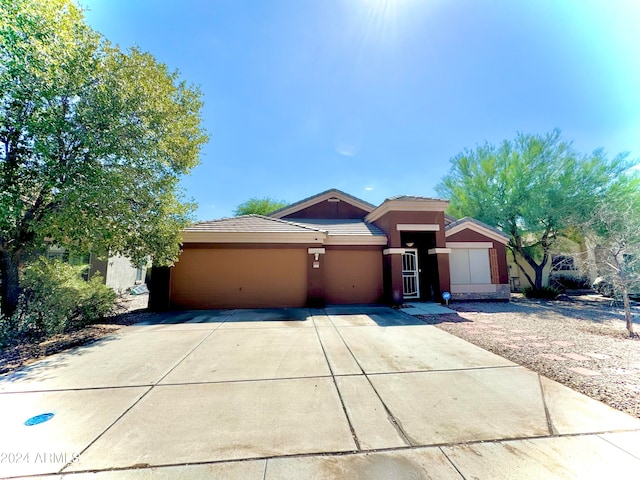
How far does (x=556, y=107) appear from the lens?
11.8m

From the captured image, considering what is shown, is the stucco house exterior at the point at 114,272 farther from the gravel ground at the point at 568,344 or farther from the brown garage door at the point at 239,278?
the gravel ground at the point at 568,344

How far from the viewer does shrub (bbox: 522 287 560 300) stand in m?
14.6

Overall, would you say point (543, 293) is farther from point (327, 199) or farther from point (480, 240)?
point (327, 199)

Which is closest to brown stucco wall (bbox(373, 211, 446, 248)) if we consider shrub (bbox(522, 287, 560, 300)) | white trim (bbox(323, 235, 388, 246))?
white trim (bbox(323, 235, 388, 246))

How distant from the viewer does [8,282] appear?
670 cm

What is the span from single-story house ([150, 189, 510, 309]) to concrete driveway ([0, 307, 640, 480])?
5.22 metres

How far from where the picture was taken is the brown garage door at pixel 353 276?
1169cm

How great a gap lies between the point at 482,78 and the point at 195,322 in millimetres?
13027

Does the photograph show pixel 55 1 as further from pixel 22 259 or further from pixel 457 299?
pixel 457 299

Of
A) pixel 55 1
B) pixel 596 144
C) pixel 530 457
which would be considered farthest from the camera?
pixel 596 144

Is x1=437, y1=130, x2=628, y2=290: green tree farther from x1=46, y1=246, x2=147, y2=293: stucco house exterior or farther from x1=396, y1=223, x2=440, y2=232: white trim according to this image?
x1=46, y1=246, x2=147, y2=293: stucco house exterior

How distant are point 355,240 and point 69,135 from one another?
31.1 feet

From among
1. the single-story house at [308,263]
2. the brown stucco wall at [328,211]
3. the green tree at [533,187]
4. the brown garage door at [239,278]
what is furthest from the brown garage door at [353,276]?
the green tree at [533,187]

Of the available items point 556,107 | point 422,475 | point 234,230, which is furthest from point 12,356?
point 556,107
